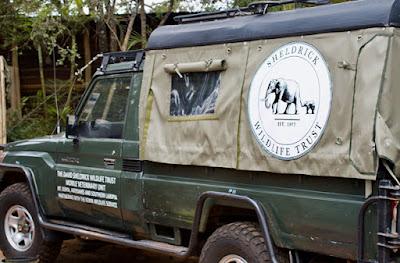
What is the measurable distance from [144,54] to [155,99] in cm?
55

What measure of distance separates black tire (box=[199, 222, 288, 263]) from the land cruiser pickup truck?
0.01 m

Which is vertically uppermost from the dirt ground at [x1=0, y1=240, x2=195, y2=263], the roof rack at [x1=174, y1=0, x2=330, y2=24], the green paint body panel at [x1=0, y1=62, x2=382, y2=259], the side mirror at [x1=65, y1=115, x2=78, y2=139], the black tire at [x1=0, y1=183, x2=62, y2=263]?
the roof rack at [x1=174, y1=0, x2=330, y2=24]

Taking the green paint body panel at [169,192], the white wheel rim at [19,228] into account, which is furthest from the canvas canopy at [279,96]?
the white wheel rim at [19,228]

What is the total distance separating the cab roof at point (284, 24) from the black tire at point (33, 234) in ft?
7.55

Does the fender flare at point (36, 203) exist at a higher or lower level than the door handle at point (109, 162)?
lower

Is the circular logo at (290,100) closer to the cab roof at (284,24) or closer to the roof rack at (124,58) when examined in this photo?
the cab roof at (284,24)

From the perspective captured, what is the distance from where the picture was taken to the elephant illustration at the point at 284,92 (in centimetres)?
423

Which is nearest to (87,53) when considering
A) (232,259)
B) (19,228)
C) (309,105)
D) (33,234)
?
(19,228)

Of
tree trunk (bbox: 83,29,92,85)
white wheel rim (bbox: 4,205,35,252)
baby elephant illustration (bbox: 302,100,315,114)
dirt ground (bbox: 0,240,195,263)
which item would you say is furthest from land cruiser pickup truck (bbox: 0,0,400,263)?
tree trunk (bbox: 83,29,92,85)

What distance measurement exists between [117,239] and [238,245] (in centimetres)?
150

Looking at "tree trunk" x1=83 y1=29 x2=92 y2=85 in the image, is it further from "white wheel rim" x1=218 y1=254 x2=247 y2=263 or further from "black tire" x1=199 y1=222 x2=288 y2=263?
"white wheel rim" x1=218 y1=254 x2=247 y2=263

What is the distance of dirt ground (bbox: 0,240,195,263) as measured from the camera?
7203 millimetres

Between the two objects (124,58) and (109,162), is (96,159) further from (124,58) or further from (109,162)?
(124,58)

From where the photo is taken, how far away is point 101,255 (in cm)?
748
